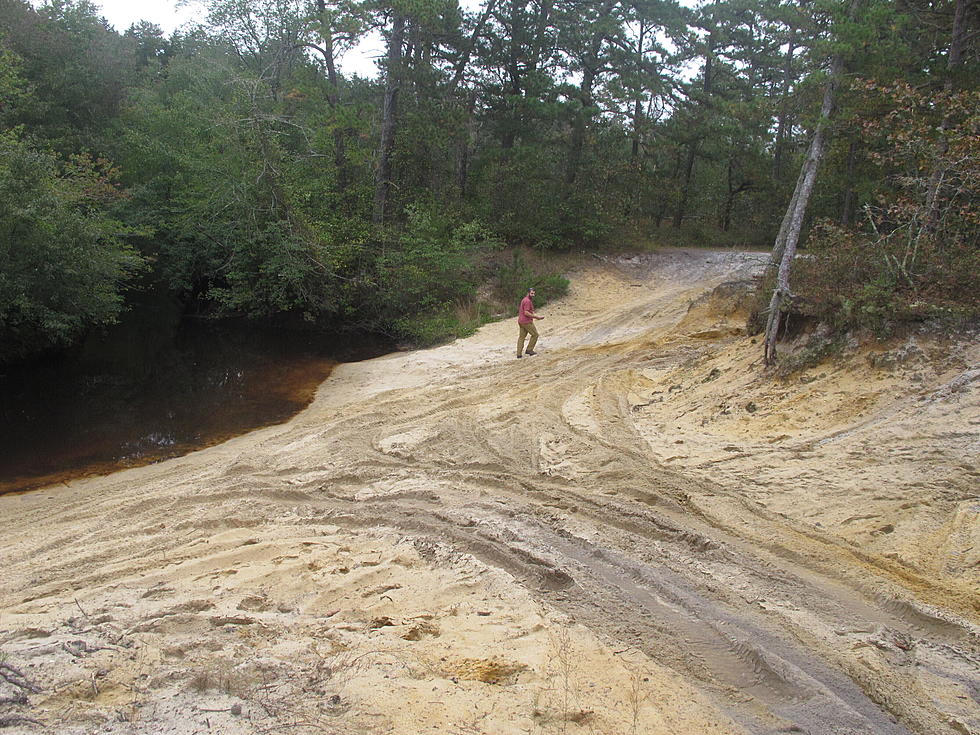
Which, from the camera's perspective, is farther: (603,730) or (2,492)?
(2,492)

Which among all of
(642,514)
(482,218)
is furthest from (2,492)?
(482,218)

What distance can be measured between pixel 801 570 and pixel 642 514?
1497mm

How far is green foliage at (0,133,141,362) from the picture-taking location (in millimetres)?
12172

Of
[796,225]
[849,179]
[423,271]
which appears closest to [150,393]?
[423,271]

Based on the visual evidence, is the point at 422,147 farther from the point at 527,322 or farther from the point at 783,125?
the point at 783,125

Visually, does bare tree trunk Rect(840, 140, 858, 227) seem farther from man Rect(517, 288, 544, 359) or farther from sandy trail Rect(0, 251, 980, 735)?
sandy trail Rect(0, 251, 980, 735)

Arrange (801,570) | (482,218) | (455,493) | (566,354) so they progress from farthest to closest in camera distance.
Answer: (482,218), (566,354), (455,493), (801,570)

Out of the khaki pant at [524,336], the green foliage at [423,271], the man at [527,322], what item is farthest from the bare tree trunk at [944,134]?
the green foliage at [423,271]

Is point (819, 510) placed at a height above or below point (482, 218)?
below

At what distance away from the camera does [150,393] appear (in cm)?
1408

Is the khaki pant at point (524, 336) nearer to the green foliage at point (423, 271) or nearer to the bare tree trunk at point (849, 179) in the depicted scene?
the green foliage at point (423, 271)

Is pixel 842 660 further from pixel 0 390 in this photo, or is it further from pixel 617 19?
pixel 617 19

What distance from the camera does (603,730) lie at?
327cm

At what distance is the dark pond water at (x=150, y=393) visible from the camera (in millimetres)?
10516
